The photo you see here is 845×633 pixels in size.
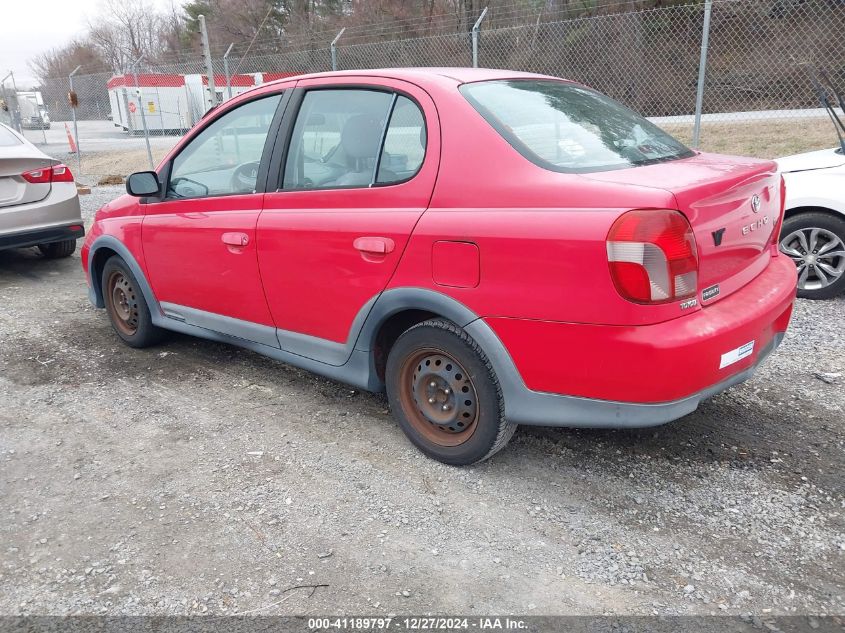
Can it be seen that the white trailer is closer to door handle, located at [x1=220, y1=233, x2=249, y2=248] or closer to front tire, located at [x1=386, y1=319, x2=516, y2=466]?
door handle, located at [x1=220, y1=233, x2=249, y2=248]

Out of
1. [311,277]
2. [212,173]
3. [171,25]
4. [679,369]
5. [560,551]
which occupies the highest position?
[171,25]

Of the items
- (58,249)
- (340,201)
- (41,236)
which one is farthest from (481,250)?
(58,249)

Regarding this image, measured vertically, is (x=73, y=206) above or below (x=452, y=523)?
above

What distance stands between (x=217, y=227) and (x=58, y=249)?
4930 mm

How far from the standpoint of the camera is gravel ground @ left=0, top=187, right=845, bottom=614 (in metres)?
2.35

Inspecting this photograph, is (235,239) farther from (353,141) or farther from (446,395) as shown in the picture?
(446,395)

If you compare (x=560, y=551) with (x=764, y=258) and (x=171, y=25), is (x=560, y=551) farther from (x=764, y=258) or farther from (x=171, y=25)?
(x=171, y=25)

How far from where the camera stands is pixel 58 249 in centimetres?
765

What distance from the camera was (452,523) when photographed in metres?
2.73

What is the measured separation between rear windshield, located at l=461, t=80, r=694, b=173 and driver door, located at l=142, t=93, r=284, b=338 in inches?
50.3

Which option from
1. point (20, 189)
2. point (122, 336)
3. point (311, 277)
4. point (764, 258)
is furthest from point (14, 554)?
point (20, 189)

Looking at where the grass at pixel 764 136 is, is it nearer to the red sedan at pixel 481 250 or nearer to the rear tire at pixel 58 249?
the red sedan at pixel 481 250

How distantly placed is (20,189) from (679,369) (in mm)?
6519

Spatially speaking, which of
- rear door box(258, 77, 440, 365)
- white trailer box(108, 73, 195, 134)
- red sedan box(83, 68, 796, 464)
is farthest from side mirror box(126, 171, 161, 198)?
white trailer box(108, 73, 195, 134)
